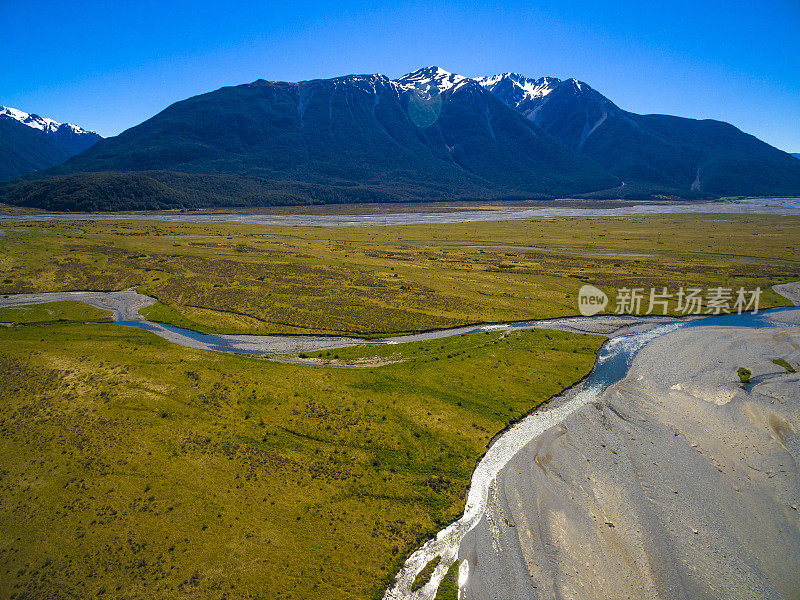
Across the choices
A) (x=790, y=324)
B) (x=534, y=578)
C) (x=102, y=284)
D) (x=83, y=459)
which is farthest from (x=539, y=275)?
(x=102, y=284)

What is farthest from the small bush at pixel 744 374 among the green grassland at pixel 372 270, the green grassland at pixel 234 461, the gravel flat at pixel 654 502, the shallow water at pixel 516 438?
the green grassland at pixel 372 270

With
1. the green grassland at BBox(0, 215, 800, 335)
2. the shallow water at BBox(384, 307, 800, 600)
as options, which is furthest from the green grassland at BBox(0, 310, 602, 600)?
the green grassland at BBox(0, 215, 800, 335)

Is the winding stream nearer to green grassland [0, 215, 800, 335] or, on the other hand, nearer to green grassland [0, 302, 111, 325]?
green grassland [0, 302, 111, 325]

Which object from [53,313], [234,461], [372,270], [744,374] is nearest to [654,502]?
[744,374]

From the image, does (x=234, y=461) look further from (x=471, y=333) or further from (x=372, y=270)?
(x=372, y=270)

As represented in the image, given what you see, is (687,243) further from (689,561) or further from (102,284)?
(102,284)
